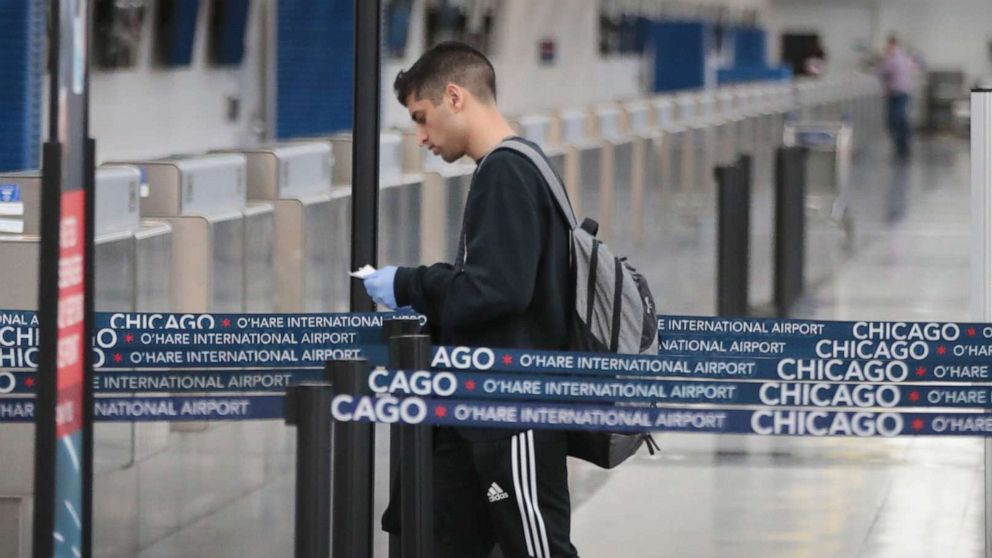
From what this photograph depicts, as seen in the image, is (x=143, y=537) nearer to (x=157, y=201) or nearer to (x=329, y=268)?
(x=157, y=201)

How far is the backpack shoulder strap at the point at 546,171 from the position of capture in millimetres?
3623

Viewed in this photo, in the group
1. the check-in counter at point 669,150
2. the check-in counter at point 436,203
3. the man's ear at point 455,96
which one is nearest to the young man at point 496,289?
the man's ear at point 455,96

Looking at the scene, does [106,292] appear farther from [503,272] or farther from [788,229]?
[788,229]

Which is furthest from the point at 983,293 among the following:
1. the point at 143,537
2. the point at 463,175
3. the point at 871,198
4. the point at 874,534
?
the point at 871,198

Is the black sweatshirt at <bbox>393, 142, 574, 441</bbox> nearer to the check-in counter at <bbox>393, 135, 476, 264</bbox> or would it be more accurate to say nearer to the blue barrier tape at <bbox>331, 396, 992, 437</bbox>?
the blue barrier tape at <bbox>331, 396, 992, 437</bbox>

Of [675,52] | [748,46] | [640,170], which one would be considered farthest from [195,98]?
[748,46]

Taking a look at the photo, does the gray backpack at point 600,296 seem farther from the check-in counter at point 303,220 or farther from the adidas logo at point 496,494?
the check-in counter at point 303,220

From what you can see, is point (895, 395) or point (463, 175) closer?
point (895, 395)

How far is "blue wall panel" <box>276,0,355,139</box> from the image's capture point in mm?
13547

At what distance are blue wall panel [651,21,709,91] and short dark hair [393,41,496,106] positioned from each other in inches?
1211

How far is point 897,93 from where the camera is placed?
1220 inches

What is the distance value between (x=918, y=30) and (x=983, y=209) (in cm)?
3964

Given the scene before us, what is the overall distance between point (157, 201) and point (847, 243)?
1023 cm

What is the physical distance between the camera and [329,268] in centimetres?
792
